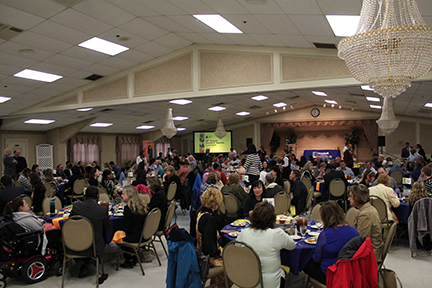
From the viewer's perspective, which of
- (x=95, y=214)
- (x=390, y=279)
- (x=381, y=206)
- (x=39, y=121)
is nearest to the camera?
(x=390, y=279)

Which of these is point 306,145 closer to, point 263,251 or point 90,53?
point 90,53

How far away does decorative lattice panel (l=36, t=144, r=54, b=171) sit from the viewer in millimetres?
13688

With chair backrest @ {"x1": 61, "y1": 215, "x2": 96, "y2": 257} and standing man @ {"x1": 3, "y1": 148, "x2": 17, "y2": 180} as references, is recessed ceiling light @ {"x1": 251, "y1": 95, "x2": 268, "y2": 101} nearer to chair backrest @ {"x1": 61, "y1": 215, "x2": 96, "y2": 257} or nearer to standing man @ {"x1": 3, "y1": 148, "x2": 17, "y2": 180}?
standing man @ {"x1": 3, "y1": 148, "x2": 17, "y2": 180}

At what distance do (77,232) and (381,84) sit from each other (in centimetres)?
369

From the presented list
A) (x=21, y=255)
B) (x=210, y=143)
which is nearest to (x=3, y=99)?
(x=21, y=255)

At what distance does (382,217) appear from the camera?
489 cm

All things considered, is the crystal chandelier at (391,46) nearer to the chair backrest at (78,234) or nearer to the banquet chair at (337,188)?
the chair backrest at (78,234)

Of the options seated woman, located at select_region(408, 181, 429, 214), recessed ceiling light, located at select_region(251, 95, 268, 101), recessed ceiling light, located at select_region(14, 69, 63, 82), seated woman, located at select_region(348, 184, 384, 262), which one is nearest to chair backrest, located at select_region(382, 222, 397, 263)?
seated woman, located at select_region(348, 184, 384, 262)

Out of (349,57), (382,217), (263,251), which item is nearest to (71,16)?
(349,57)

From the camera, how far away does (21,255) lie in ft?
13.5

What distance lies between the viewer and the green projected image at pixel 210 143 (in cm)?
1881

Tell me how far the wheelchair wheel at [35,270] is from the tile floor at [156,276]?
0.07 metres

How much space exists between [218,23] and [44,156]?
36.5ft

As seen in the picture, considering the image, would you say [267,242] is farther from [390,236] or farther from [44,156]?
[44,156]
